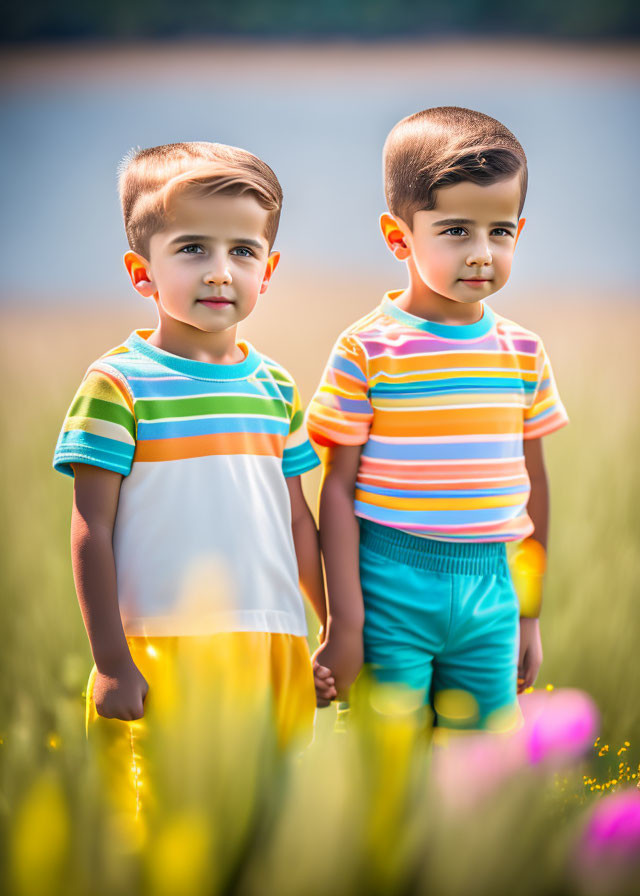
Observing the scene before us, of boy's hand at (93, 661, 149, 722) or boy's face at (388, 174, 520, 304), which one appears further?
boy's face at (388, 174, 520, 304)

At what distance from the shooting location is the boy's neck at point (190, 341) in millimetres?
1689

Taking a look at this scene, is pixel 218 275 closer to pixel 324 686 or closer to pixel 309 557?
pixel 309 557

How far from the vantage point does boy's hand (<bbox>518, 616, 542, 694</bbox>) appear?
209cm

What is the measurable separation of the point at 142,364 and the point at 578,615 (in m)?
1.66

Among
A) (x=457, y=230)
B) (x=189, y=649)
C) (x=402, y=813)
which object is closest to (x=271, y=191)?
(x=457, y=230)

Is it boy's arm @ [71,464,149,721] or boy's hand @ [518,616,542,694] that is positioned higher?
boy's arm @ [71,464,149,721]

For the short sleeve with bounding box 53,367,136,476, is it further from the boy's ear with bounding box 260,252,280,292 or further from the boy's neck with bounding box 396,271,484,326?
the boy's neck with bounding box 396,271,484,326

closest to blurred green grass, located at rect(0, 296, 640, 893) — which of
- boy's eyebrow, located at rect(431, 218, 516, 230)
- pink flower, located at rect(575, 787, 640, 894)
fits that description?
pink flower, located at rect(575, 787, 640, 894)

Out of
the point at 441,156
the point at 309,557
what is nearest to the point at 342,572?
the point at 309,557

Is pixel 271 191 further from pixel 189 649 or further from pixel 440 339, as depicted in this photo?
pixel 189 649

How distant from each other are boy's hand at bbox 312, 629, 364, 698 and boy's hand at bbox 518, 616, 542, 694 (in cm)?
46

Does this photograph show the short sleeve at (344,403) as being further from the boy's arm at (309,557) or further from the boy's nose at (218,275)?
the boy's nose at (218,275)

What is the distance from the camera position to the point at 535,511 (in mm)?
2084

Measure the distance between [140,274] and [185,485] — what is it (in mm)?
413
